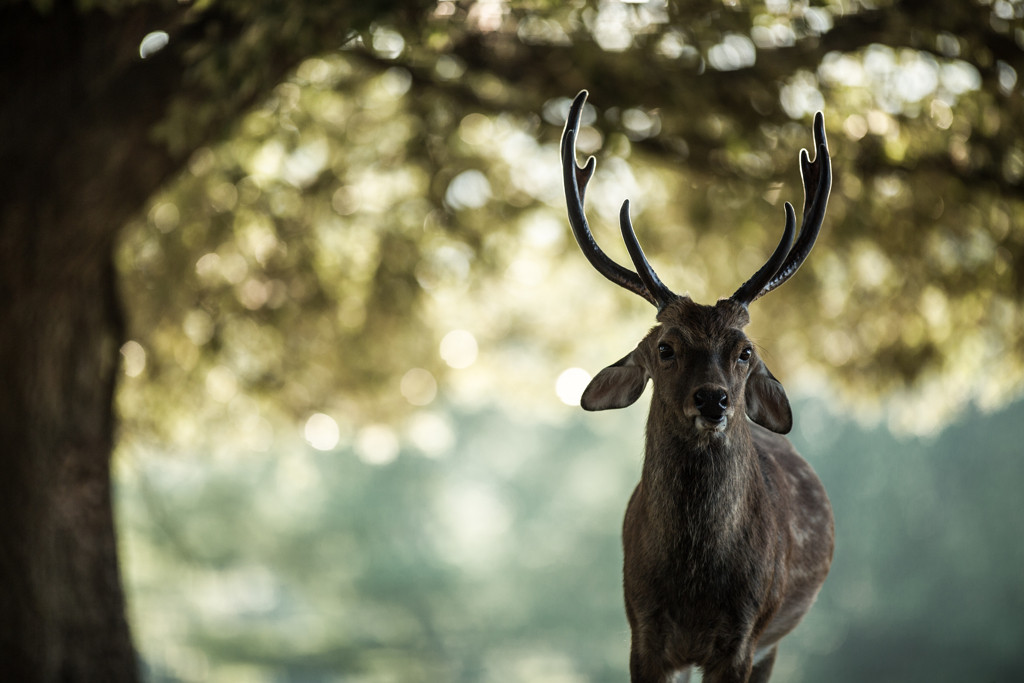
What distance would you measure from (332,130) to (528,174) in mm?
1578

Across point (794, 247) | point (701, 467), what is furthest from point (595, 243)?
point (701, 467)

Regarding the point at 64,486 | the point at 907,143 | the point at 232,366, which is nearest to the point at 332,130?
the point at 232,366

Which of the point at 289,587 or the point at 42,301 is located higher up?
the point at 289,587

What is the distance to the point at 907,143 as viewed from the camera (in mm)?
5391

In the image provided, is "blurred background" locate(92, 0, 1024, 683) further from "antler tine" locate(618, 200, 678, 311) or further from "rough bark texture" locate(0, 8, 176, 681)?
"antler tine" locate(618, 200, 678, 311)

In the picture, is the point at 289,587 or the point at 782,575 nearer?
the point at 782,575

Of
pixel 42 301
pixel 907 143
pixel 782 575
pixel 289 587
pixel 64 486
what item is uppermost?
pixel 289 587

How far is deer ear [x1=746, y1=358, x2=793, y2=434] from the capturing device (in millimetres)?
1894

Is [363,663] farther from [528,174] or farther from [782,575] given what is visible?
[782,575]

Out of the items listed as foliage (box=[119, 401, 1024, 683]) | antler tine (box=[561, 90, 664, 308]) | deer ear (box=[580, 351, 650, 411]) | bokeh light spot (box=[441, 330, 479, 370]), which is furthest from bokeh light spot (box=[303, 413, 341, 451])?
foliage (box=[119, 401, 1024, 683])

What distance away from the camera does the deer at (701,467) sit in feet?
6.06

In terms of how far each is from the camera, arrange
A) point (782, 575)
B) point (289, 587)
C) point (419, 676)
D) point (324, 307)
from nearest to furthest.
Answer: point (782, 575) < point (324, 307) < point (419, 676) < point (289, 587)

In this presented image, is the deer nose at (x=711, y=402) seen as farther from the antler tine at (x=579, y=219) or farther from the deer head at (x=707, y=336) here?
the antler tine at (x=579, y=219)

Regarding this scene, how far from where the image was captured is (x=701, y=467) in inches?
77.0
